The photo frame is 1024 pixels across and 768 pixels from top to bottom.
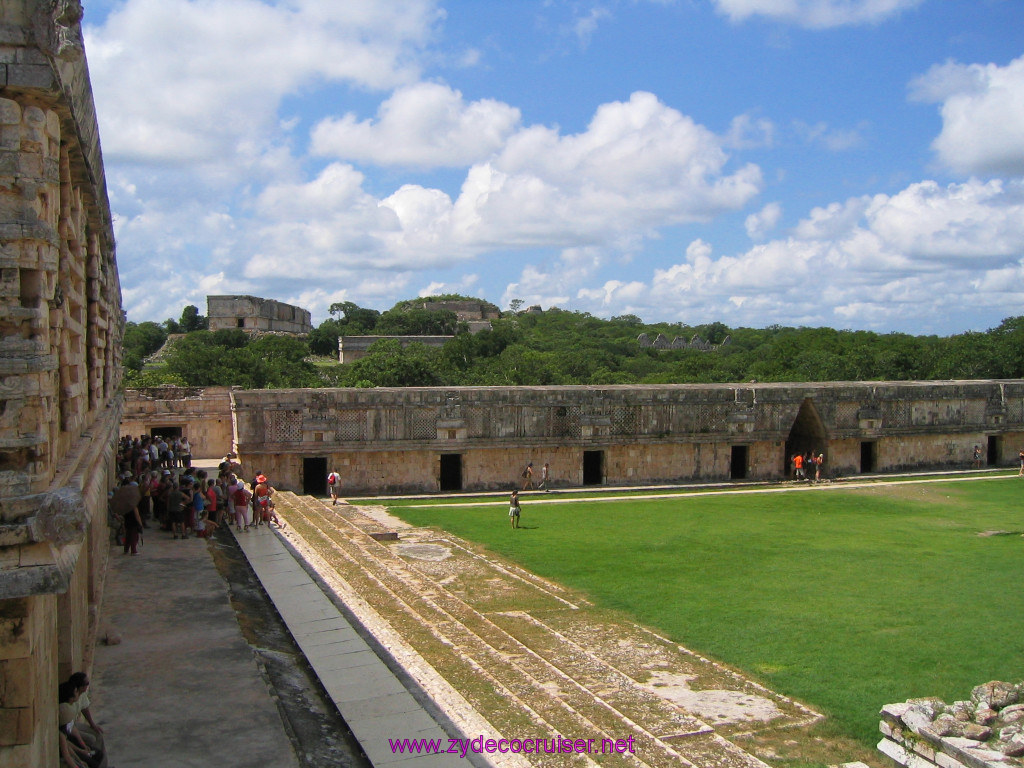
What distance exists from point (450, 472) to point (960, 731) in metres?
13.7

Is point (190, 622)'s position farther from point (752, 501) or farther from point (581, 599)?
point (752, 501)

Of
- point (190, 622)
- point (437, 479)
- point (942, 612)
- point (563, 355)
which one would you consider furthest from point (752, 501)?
point (563, 355)

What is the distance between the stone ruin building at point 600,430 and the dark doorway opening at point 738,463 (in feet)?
0.12

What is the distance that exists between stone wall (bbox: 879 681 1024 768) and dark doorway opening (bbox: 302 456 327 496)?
13429mm

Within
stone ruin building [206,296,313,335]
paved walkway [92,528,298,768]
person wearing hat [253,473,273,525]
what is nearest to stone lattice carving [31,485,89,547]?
paved walkway [92,528,298,768]

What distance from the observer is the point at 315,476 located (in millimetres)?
17938

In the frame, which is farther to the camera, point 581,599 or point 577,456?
point 577,456

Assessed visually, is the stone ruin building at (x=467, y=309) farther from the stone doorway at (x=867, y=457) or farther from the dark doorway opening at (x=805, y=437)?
the stone doorway at (x=867, y=457)

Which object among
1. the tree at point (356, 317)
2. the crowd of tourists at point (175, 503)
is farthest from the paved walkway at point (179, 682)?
the tree at point (356, 317)

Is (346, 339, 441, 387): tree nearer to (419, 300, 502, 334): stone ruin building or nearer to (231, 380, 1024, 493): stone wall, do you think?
(231, 380, 1024, 493): stone wall

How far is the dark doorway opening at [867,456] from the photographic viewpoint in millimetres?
21438

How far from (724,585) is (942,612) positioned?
2.48m

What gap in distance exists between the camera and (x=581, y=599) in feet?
32.6

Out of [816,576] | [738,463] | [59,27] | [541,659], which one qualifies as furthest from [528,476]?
[59,27]
